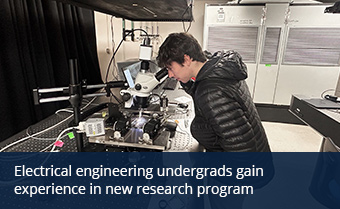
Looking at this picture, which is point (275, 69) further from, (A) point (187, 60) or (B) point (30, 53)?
(B) point (30, 53)

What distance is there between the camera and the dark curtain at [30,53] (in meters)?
1.47

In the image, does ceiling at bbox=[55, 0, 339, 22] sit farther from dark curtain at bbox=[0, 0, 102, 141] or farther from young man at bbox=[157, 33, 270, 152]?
dark curtain at bbox=[0, 0, 102, 141]

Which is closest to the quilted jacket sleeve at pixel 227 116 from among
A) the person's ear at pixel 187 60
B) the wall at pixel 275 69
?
the person's ear at pixel 187 60

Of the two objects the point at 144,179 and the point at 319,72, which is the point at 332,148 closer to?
the point at 144,179

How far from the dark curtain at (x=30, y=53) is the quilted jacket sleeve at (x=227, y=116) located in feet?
4.85

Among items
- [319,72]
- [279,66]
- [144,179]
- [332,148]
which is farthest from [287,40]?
[144,179]

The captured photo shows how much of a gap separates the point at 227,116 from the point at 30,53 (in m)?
1.73

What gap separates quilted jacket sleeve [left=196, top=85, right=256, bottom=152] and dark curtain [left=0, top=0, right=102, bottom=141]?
148 centimetres

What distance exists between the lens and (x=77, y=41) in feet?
7.85

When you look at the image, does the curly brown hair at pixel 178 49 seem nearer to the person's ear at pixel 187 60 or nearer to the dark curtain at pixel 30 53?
the person's ear at pixel 187 60

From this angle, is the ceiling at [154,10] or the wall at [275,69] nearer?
the ceiling at [154,10]

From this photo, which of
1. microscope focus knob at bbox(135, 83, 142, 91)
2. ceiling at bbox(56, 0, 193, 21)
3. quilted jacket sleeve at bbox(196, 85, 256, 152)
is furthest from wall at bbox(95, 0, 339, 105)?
quilted jacket sleeve at bbox(196, 85, 256, 152)

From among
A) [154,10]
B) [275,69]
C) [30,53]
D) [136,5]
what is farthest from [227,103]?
[275,69]

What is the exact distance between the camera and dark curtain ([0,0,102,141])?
147 centimetres
